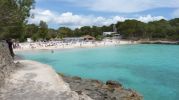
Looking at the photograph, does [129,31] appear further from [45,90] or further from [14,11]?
[45,90]

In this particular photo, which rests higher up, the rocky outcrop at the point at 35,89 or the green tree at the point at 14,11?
the green tree at the point at 14,11

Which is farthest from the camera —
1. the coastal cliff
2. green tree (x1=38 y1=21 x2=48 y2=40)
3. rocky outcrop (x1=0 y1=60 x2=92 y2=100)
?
green tree (x1=38 y1=21 x2=48 y2=40)

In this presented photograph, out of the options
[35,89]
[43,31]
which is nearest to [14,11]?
[35,89]

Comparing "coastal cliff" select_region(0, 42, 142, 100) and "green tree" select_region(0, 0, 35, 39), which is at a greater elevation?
"green tree" select_region(0, 0, 35, 39)

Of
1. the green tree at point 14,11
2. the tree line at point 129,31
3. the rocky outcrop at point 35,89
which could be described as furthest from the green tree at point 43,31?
the rocky outcrop at point 35,89

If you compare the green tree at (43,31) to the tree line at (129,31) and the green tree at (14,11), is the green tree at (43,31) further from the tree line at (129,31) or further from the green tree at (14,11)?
the green tree at (14,11)

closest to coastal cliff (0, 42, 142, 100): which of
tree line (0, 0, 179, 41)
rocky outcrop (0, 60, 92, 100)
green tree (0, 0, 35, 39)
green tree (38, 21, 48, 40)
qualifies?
rocky outcrop (0, 60, 92, 100)

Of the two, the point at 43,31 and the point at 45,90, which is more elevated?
the point at 43,31

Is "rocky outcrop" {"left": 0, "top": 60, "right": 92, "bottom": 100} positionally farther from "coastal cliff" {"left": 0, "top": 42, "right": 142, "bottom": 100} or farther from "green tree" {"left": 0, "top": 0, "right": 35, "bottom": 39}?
"green tree" {"left": 0, "top": 0, "right": 35, "bottom": 39}

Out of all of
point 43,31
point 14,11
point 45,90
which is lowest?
point 45,90

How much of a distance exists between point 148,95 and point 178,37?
10234cm

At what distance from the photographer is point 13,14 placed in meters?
23.3

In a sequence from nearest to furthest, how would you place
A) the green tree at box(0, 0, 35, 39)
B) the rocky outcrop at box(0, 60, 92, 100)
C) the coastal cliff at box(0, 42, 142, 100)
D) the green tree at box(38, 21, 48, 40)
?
the rocky outcrop at box(0, 60, 92, 100) < the coastal cliff at box(0, 42, 142, 100) < the green tree at box(0, 0, 35, 39) < the green tree at box(38, 21, 48, 40)

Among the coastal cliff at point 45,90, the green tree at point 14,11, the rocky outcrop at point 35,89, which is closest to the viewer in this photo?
the rocky outcrop at point 35,89
